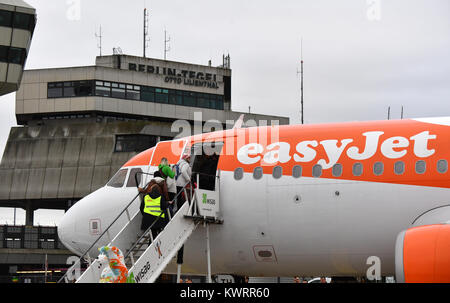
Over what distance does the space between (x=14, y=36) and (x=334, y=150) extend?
130 ft

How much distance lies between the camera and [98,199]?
19094mm

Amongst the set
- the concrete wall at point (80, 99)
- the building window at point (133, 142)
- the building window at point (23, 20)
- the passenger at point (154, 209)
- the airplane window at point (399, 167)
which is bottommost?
the passenger at point (154, 209)

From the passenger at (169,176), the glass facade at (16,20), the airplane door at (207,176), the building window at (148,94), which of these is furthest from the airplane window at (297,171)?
the building window at (148,94)

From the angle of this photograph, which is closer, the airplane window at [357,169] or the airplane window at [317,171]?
the airplane window at [357,169]

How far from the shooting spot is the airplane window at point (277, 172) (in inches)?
682

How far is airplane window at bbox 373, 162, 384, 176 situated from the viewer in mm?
16375

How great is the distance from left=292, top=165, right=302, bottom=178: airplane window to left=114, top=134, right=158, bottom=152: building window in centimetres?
5062

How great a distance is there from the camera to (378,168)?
1642cm

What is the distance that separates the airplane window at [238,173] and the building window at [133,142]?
163 ft

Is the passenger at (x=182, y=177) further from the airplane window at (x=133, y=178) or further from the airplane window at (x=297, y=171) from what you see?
the airplane window at (x=297, y=171)

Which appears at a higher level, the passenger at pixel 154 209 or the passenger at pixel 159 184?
the passenger at pixel 159 184

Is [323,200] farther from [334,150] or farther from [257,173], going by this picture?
[257,173]

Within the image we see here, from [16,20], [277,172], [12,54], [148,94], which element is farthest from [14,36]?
[277,172]

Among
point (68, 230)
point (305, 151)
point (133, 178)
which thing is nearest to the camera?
point (305, 151)
